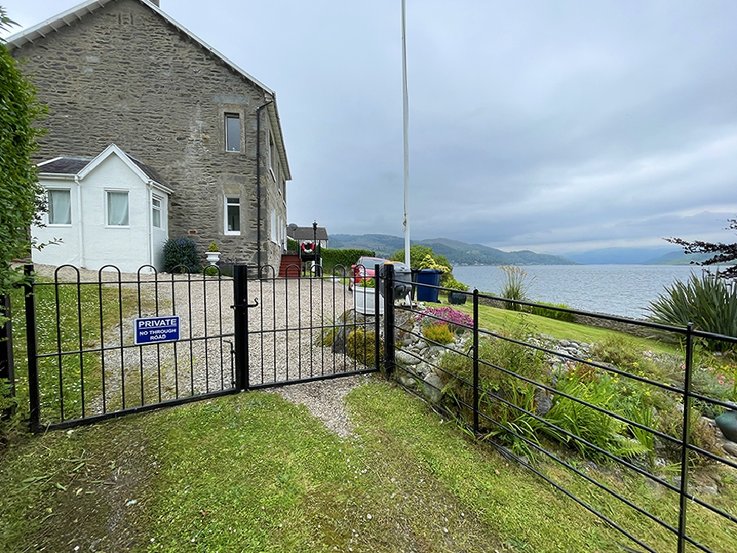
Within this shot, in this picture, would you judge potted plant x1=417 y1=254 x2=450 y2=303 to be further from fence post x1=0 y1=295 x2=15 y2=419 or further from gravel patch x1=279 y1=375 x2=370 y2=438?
fence post x1=0 y1=295 x2=15 y2=419

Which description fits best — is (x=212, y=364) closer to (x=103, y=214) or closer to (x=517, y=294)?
(x=517, y=294)

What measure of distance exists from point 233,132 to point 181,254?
208 inches

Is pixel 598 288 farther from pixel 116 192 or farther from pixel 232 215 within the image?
pixel 116 192

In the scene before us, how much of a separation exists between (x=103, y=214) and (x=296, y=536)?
13095 millimetres

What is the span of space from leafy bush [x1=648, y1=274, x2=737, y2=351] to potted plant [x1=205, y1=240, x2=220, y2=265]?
43.4 feet

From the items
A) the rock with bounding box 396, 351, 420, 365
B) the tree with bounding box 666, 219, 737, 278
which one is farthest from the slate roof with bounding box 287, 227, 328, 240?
the rock with bounding box 396, 351, 420, 365

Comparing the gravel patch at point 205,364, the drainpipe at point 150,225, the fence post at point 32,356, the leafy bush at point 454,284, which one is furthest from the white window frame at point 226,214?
the fence post at point 32,356

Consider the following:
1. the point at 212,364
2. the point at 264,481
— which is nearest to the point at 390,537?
the point at 264,481

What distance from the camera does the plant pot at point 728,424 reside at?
361 cm

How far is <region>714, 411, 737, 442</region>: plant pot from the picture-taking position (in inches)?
142

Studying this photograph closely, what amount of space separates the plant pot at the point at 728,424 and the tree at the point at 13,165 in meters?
6.66

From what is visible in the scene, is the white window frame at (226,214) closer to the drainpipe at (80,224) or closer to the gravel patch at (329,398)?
the drainpipe at (80,224)

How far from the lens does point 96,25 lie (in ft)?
40.0

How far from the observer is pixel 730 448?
3561mm
